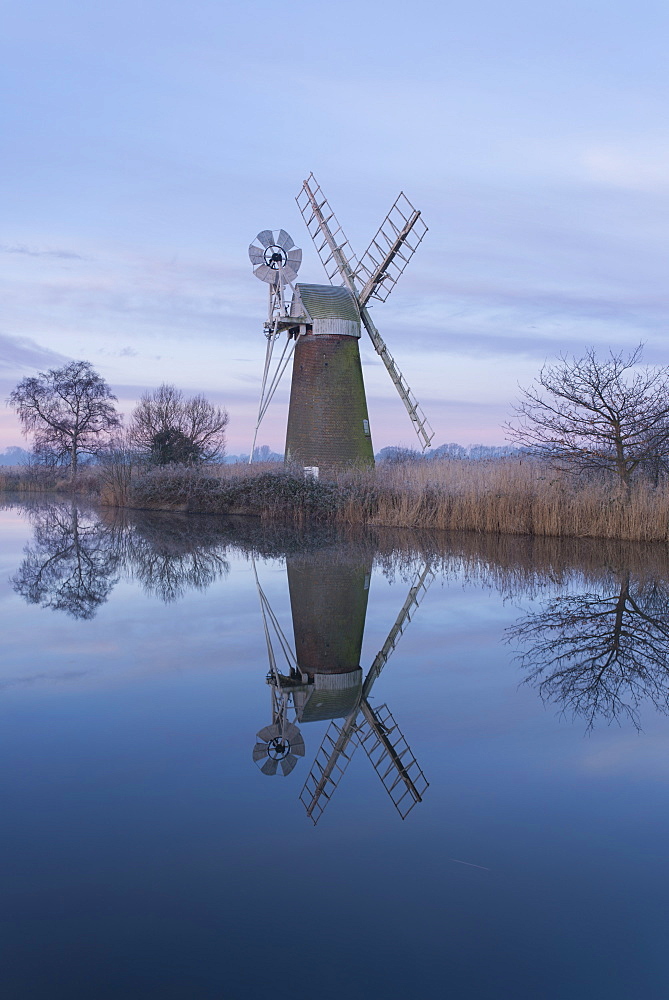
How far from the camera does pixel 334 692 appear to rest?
4.62 metres

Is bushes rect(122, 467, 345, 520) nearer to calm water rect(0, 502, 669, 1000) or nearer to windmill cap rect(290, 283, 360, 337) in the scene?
windmill cap rect(290, 283, 360, 337)

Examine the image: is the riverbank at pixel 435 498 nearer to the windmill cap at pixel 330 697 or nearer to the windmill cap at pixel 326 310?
the windmill cap at pixel 326 310

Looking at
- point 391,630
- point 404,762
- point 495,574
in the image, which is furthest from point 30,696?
point 495,574

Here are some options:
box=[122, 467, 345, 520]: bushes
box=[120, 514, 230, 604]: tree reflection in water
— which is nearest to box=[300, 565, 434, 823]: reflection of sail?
box=[120, 514, 230, 604]: tree reflection in water

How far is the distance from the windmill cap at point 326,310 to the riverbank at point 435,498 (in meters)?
3.57

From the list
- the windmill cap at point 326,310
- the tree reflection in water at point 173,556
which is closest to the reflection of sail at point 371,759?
the tree reflection in water at point 173,556

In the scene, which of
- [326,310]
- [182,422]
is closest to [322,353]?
[326,310]

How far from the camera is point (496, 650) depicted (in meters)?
5.77

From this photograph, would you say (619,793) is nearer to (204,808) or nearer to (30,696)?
(204,808)

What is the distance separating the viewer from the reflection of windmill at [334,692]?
336 cm

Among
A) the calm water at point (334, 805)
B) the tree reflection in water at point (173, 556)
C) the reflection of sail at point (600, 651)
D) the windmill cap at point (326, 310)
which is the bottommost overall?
the calm water at point (334, 805)

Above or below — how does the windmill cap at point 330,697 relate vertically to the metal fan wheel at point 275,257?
below

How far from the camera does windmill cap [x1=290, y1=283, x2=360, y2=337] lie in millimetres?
19328

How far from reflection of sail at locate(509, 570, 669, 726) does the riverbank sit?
493cm
